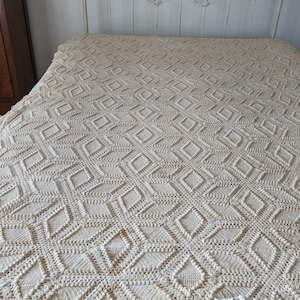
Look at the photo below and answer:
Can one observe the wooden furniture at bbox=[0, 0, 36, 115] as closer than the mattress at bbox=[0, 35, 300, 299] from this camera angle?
No

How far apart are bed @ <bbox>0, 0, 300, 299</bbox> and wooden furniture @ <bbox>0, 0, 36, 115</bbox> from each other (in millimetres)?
725

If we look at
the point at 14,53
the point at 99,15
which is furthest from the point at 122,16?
the point at 14,53

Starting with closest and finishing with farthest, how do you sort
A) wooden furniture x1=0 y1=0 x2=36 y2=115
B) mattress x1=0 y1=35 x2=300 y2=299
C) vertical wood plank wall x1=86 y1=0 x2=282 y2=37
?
mattress x1=0 y1=35 x2=300 y2=299, wooden furniture x1=0 y1=0 x2=36 y2=115, vertical wood plank wall x1=86 y1=0 x2=282 y2=37

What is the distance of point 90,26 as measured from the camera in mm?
2557

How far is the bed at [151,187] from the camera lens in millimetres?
676

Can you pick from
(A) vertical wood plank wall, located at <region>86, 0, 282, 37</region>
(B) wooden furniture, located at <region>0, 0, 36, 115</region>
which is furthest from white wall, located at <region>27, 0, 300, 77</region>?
(B) wooden furniture, located at <region>0, 0, 36, 115</region>

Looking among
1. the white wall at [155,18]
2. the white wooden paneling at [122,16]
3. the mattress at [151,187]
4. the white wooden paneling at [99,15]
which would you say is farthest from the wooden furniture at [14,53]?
the mattress at [151,187]

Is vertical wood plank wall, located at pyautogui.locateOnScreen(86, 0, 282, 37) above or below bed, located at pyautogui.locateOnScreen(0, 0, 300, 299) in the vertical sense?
above

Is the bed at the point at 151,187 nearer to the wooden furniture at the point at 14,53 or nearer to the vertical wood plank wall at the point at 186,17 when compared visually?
the wooden furniture at the point at 14,53

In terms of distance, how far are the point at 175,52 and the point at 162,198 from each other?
4.49ft

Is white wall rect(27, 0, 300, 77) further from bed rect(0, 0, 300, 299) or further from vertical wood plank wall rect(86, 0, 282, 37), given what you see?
bed rect(0, 0, 300, 299)

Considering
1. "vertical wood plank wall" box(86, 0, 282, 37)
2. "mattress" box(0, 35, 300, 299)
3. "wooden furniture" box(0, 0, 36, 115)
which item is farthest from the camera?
"vertical wood plank wall" box(86, 0, 282, 37)

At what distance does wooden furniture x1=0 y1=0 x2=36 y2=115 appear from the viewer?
7.18ft

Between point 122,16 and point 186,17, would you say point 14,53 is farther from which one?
point 186,17
